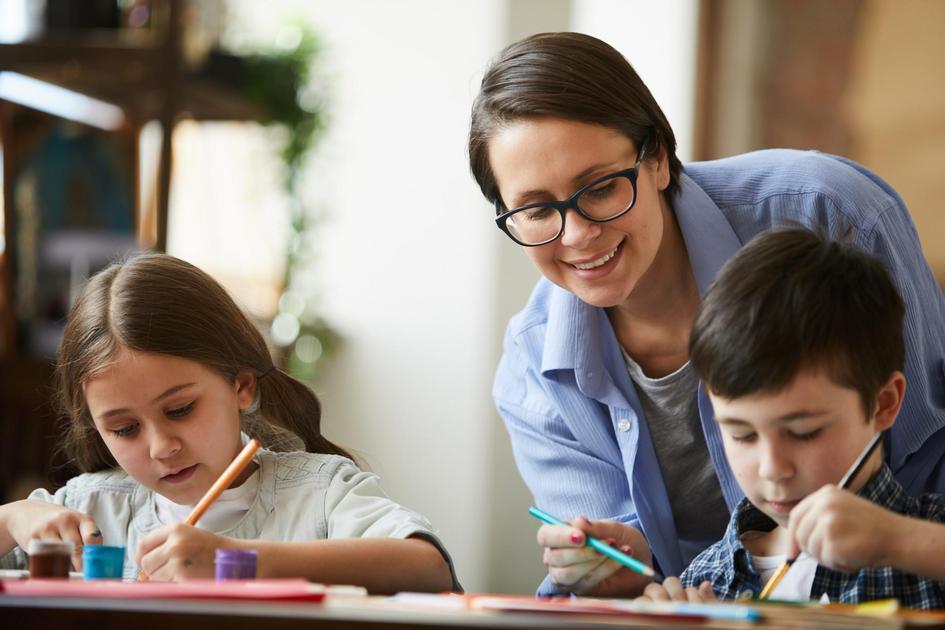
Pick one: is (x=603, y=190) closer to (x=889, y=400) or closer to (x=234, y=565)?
(x=889, y=400)

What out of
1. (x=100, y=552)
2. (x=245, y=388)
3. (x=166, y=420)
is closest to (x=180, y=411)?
(x=166, y=420)

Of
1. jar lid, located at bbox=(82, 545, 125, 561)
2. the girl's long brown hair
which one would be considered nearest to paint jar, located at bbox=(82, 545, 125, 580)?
jar lid, located at bbox=(82, 545, 125, 561)

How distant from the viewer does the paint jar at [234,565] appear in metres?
1.09

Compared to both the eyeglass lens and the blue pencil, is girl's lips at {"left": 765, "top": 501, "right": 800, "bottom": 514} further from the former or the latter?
the eyeglass lens

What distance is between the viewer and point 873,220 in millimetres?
1487

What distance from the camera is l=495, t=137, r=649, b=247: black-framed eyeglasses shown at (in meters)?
1.46

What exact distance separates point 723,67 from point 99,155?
6.03ft

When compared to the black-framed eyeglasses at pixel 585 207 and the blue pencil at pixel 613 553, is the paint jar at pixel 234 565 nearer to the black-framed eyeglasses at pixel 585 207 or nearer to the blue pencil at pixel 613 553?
the blue pencil at pixel 613 553

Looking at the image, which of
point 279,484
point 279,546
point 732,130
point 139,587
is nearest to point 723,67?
point 732,130

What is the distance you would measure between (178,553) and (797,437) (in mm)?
606

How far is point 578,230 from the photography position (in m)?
1.46

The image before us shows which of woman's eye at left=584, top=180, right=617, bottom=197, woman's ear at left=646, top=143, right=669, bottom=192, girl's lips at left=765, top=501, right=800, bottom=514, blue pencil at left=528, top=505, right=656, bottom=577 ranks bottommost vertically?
blue pencil at left=528, top=505, right=656, bottom=577

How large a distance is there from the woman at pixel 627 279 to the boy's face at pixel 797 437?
0.21m

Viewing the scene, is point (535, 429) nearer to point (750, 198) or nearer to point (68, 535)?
point (750, 198)
